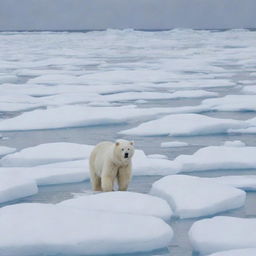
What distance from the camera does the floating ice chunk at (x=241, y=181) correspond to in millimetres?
4223

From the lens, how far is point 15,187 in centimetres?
400

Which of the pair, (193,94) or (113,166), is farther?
(193,94)

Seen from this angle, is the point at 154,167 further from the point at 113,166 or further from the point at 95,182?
the point at 113,166

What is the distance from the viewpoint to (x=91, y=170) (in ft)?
14.0

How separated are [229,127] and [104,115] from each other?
55.1 inches

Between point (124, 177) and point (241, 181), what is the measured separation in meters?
0.80

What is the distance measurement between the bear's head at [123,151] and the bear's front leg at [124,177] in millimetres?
93

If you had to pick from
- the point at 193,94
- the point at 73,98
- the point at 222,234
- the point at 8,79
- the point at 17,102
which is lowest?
the point at 222,234

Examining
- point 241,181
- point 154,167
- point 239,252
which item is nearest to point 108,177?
point 154,167

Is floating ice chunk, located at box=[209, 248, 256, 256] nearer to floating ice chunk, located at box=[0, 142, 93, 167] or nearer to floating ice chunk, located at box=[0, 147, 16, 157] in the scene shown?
floating ice chunk, located at box=[0, 142, 93, 167]

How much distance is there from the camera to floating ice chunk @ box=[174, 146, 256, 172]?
4.84m

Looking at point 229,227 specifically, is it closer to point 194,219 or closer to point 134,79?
point 194,219

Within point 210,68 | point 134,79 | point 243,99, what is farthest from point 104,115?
point 210,68

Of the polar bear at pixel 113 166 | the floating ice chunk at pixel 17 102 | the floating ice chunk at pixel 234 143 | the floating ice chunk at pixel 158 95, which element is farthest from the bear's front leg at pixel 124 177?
the floating ice chunk at pixel 158 95
